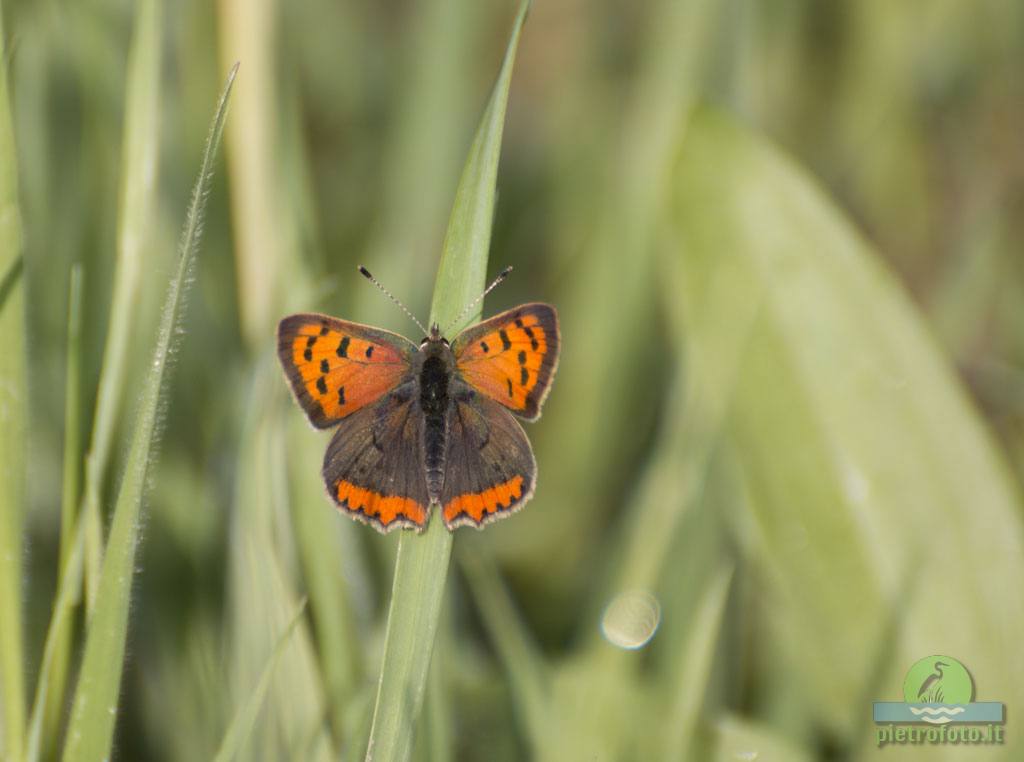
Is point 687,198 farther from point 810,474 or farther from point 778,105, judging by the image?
point 778,105

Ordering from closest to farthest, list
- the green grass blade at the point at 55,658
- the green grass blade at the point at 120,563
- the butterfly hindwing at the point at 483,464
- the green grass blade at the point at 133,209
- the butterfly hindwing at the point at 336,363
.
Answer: the green grass blade at the point at 120,563 < the green grass blade at the point at 55,658 < the green grass blade at the point at 133,209 < the butterfly hindwing at the point at 483,464 < the butterfly hindwing at the point at 336,363

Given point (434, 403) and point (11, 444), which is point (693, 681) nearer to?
point (434, 403)

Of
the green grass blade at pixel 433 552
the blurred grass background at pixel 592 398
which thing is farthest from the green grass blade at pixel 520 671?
the green grass blade at pixel 433 552

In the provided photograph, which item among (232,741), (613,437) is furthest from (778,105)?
(232,741)

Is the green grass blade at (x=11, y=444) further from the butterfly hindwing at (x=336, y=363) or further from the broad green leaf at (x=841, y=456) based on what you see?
the broad green leaf at (x=841, y=456)

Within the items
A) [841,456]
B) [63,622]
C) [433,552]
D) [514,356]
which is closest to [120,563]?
[63,622]

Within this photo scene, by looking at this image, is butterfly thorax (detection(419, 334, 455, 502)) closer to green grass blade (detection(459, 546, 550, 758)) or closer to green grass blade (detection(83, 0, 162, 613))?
green grass blade (detection(459, 546, 550, 758))

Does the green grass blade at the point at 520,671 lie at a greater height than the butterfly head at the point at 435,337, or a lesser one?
lesser
